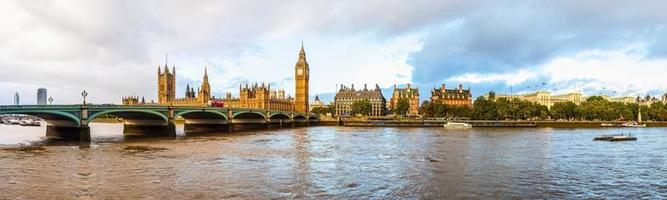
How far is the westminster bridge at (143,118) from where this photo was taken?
53344mm

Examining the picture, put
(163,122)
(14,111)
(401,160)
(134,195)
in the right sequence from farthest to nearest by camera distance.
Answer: (163,122)
(14,111)
(401,160)
(134,195)

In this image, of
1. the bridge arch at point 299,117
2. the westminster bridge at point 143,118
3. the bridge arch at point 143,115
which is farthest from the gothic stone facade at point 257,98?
the bridge arch at point 143,115

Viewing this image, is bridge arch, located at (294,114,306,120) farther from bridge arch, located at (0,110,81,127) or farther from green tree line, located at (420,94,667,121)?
bridge arch, located at (0,110,81,127)

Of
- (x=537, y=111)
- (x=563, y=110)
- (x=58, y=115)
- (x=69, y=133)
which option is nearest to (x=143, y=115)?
(x=69, y=133)

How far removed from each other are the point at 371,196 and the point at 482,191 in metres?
5.18

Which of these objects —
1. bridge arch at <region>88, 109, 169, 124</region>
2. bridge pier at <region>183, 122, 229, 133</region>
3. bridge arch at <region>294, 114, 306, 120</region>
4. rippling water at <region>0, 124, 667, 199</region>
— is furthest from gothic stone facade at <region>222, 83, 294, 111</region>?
rippling water at <region>0, 124, 667, 199</region>

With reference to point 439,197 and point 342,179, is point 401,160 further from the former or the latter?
point 439,197

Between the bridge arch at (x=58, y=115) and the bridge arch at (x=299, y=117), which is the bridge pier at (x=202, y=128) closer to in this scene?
the bridge arch at (x=58, y=115)

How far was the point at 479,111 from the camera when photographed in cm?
15138

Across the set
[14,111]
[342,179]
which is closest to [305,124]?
[14,111]

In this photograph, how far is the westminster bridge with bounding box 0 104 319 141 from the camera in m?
53.3

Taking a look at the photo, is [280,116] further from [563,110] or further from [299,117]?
[563,110]

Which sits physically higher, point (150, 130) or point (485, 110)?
point (485, 110)

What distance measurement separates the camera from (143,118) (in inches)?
2995
